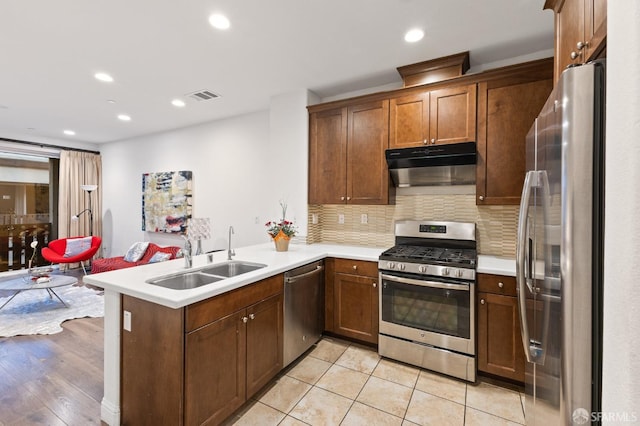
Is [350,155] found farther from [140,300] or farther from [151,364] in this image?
[151,364]

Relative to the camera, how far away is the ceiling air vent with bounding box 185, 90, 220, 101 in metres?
3.55

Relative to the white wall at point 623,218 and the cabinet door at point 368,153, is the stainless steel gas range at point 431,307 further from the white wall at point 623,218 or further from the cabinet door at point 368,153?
the white wall at point 623,218

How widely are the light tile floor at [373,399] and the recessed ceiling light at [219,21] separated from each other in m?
2.80

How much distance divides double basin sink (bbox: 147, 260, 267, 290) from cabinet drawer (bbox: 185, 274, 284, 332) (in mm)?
234

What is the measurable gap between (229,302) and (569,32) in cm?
226

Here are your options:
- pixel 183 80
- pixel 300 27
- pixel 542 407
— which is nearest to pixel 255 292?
pixel 542 407

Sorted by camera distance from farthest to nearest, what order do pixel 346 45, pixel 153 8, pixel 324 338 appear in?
1. pixel 324 338
2. pixel 346 45
3. pixel 153 8

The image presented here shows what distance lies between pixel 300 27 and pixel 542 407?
2.67m

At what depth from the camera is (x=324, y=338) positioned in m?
3.09

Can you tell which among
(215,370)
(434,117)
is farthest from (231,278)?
(434,117)

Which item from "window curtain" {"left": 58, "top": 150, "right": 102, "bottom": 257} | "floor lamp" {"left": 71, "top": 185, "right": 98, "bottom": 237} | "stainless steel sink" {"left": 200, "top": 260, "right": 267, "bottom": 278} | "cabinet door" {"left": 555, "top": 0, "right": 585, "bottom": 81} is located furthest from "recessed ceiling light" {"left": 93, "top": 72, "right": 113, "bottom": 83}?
"window curtain" {"left": 58, "top": 150, "right": 102, "bottom": 257}

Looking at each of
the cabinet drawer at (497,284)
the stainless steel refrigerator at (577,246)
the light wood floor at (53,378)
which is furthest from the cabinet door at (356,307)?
the light wood floor at (53,378)

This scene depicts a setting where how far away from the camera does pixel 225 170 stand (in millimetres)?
4664

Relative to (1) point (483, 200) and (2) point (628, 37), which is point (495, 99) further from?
(2) point (628, 37)
